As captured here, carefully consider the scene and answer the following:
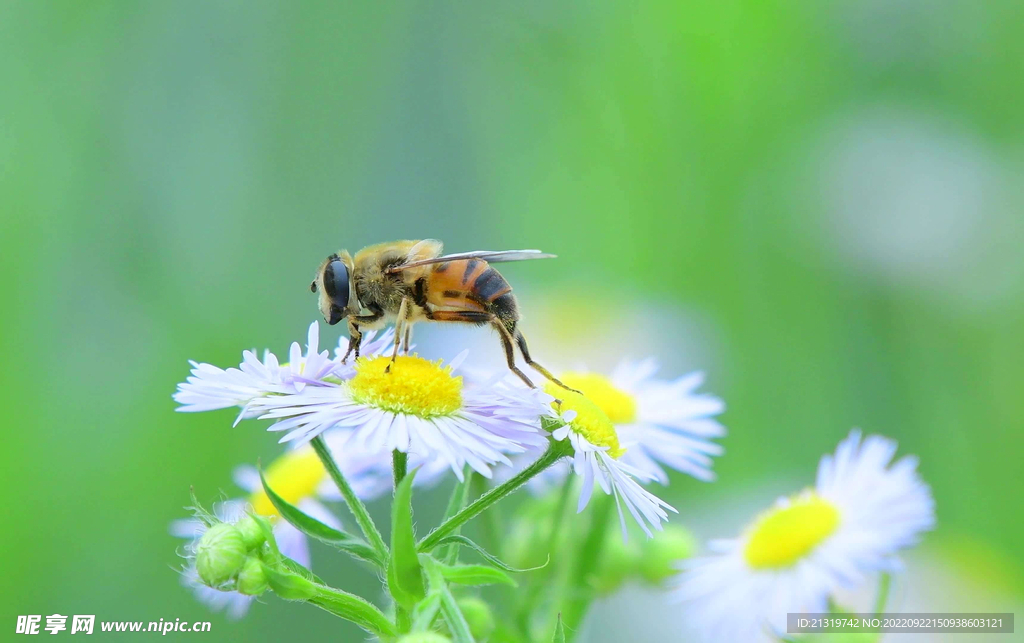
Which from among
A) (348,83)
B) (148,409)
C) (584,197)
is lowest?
(148,409)

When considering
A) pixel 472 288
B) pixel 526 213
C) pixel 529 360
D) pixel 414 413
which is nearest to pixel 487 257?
pixel 472 288

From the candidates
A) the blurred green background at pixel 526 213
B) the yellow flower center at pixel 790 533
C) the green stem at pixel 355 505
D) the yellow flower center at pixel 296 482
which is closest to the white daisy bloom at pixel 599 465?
the green stem at pixel 355 505

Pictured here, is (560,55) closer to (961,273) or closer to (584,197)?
(584,197)

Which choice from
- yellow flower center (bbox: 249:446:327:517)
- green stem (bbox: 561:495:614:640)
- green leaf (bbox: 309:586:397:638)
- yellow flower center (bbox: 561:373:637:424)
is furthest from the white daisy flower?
green leaf (bbox: 309:586:397:638)

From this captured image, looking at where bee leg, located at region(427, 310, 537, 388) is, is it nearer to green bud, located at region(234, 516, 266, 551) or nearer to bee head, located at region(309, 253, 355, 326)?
bee head, located at region(309, 253, 355, 326)

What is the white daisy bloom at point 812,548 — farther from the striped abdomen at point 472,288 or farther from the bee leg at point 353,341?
the bee leg at point 353,341

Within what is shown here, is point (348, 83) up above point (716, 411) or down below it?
above

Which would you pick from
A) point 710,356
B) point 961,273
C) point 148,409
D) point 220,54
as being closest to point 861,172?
point 961,273
